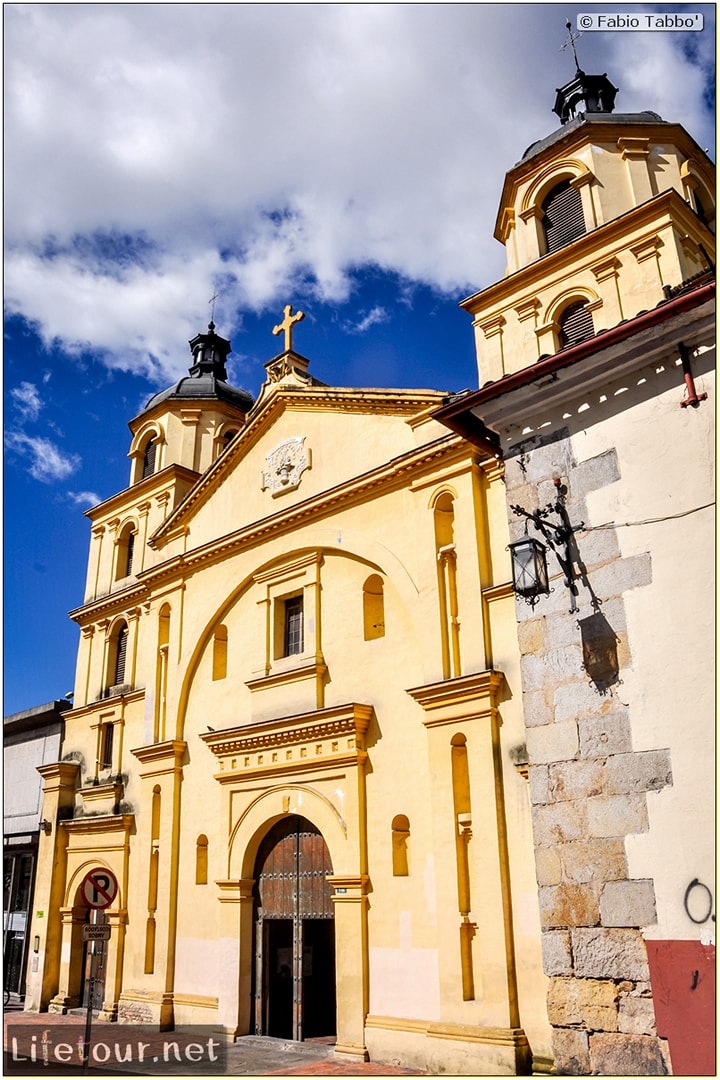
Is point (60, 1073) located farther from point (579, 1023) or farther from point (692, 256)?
point (692, 256)

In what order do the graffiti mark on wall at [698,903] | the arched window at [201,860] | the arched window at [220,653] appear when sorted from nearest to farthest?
the graffiti mark on wall at [698,903] → the arched window at [201,860] → the arched window at [220,653]

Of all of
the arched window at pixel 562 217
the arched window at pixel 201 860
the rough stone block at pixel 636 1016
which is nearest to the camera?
the rough stone block at pixel 636 1016

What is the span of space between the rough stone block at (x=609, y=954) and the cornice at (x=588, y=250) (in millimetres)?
11219

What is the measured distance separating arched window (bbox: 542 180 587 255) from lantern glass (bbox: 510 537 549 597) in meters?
9.34

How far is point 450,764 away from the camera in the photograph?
13273mm

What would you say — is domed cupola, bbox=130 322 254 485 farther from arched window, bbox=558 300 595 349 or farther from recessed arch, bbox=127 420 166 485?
arched window, bbox=558 300 595 349

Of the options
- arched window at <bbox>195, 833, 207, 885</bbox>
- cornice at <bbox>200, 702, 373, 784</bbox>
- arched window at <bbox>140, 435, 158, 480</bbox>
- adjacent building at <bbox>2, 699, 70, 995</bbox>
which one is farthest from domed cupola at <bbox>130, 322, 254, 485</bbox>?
arched window at <bbox>195, 833, 207, 885</bbox>

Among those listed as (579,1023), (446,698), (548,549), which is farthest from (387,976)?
(548,549)

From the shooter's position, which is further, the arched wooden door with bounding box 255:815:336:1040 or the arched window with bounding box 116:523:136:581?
the arched window with bounding box 116:523:136:581

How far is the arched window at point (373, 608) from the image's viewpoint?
15.8m

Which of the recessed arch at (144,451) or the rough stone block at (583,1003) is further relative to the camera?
the recessed arch at (144,451)

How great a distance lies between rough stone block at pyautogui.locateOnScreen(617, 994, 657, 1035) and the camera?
6281 mm

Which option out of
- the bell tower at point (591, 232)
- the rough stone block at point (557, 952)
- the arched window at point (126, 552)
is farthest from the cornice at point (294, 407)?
the rough stone block at point (557, 952)

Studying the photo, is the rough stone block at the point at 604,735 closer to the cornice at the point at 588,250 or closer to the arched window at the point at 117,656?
the cornice at the point at 588,250
